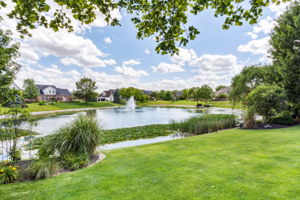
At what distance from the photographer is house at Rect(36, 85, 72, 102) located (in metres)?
47.9

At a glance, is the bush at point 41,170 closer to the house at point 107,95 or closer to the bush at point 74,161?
the bush at point 74,161

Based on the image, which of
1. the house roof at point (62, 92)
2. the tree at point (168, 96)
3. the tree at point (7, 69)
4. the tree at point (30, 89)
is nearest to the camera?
the tree at point (7, 69)

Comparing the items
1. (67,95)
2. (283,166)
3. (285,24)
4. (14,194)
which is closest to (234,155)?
(283,166)

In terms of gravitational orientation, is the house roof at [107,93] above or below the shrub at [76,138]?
above

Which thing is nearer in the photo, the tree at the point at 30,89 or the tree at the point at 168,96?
the tree at the point at 30,89

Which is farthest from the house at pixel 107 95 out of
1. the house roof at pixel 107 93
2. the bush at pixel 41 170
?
the bush at pixel 41 170

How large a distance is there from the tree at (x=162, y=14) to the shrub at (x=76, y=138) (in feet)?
9.17

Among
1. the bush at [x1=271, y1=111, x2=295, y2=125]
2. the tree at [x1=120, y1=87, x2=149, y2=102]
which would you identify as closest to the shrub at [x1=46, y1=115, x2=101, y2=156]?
the bush at [x1=271, y1=111, x2=295, y2=125]

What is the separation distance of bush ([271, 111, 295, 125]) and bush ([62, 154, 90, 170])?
460 inches

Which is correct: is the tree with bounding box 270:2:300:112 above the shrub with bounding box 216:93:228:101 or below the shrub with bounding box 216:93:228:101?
above

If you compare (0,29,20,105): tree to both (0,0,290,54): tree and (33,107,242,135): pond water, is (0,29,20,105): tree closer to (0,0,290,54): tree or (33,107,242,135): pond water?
(33,107,242,135): pond water

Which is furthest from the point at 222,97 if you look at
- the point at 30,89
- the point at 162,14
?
the point at 162,14

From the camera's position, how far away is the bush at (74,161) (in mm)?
3695

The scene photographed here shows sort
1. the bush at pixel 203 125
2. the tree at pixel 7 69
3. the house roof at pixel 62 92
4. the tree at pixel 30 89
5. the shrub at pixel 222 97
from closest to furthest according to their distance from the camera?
the tree at pixel 7 69
the bush at pixel 203 125
the tree at pixel 30 89
the house roof at pixel 62 92
the shrub at pixel 222 97
